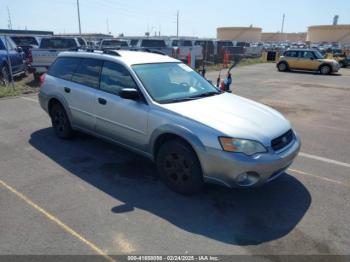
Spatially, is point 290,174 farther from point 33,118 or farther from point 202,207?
point 33,118

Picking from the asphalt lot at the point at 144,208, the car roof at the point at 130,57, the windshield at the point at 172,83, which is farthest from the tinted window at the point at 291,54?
the car roof at the point at 130,57

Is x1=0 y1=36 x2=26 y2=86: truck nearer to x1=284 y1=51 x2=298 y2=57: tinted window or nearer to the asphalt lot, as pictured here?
the asphalt lot

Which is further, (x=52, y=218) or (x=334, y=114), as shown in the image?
(x=334, y=114)

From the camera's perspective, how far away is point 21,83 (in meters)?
12.9

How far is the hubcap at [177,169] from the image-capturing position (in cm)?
398

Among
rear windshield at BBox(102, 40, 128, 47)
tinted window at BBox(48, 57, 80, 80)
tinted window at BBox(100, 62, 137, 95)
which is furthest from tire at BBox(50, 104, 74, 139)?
rear windshield at BBox(102, 40, 128, 47)

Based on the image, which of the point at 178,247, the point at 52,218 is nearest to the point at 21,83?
the point at 52,218

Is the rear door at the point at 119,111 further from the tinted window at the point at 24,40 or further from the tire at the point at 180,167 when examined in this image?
the tinted window at the point at 24,40

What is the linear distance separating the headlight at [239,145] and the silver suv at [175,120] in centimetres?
1

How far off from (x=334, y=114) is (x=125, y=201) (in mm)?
7409

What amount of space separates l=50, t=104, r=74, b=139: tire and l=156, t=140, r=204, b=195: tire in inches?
95.2

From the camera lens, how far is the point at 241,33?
4345 inches

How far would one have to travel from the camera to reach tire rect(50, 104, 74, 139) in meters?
5.88

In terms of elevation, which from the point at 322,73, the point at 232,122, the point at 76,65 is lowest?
the point at 322,73
